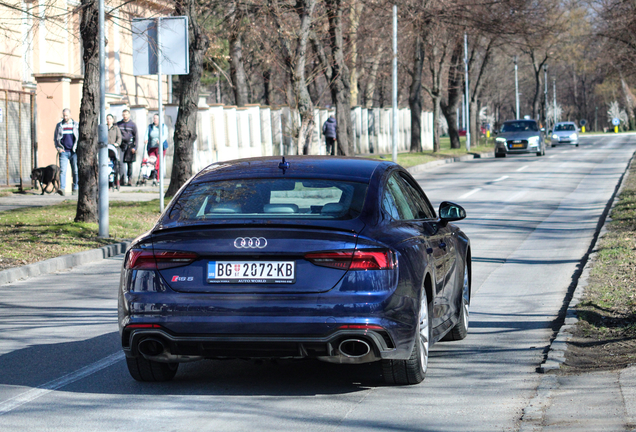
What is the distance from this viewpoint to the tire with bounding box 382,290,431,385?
592 cm

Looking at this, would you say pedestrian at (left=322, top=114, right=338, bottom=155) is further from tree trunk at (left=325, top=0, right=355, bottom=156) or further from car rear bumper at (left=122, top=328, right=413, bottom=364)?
car rear bumper at (left=122, top=328, right=413, bottom=364)

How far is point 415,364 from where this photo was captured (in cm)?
594

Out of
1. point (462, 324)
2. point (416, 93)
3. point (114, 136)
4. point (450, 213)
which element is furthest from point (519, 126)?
point (450, 213)

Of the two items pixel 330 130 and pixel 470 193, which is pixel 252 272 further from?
pixel 330 130

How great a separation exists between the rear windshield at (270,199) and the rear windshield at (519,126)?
134ft

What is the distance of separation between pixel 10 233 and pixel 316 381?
9.53m

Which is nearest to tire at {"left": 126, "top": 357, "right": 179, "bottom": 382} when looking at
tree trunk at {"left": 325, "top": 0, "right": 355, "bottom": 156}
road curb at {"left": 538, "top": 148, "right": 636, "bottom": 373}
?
road curb at {"left": 538, "top": 148, "right": 636, "bottom": 373}

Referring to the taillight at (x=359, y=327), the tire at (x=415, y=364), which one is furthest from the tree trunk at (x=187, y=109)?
the taillight at (x=359, y=327)

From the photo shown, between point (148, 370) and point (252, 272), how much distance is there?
1.20 metres

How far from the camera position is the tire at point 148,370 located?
20.2 feet

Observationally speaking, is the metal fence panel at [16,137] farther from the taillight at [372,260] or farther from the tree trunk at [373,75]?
the tree trunk at [373,75]

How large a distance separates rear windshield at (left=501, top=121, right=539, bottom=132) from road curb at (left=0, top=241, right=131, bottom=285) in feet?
111

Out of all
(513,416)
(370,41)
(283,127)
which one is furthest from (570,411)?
(370,41)

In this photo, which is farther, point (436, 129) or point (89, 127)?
point (436, 129)
